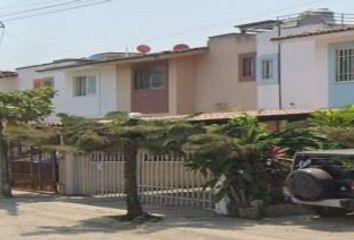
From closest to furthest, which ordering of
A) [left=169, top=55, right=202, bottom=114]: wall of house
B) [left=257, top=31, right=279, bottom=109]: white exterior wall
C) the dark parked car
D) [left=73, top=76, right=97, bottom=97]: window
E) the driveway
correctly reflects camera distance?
the driveway
the dark parked car
[left=257, top=31, right=279, bottom=109]: white exterior wall
[left=169, top=55, right=202, bottom=114]: wall of house
[left=73, top=76, right=97, bottom=97]: window

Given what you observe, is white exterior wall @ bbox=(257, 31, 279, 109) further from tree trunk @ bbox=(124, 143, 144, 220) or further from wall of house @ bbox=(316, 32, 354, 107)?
tree trunk @ bbox=(124, 143, 144, 220)

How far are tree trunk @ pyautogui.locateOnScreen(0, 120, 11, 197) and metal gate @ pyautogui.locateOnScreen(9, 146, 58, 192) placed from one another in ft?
3.68

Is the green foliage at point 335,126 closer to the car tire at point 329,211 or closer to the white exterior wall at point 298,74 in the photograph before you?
the car tire at point 329,211

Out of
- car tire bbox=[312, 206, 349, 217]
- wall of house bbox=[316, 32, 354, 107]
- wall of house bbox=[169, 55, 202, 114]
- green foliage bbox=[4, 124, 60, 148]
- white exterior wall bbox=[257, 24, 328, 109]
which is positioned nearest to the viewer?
car tire bbox=[312, 206, 349, 217]

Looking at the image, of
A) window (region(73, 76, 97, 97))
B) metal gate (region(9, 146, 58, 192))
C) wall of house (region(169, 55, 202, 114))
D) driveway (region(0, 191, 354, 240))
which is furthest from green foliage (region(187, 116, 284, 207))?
window (region(73, 76, 97, 97))

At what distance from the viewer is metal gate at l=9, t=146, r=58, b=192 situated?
26.7 meters

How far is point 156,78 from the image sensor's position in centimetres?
3978

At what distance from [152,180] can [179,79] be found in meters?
16.8

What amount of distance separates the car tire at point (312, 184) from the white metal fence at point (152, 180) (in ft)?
10.2

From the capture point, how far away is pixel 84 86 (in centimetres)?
4512

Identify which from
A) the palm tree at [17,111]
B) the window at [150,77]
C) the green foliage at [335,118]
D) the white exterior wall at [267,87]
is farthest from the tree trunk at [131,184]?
the window at [150,77]

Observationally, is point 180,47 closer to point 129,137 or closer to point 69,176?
point 69,176

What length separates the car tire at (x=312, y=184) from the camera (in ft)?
52.3

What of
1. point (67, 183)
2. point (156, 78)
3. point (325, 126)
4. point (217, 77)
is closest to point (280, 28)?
point (217, 77)
